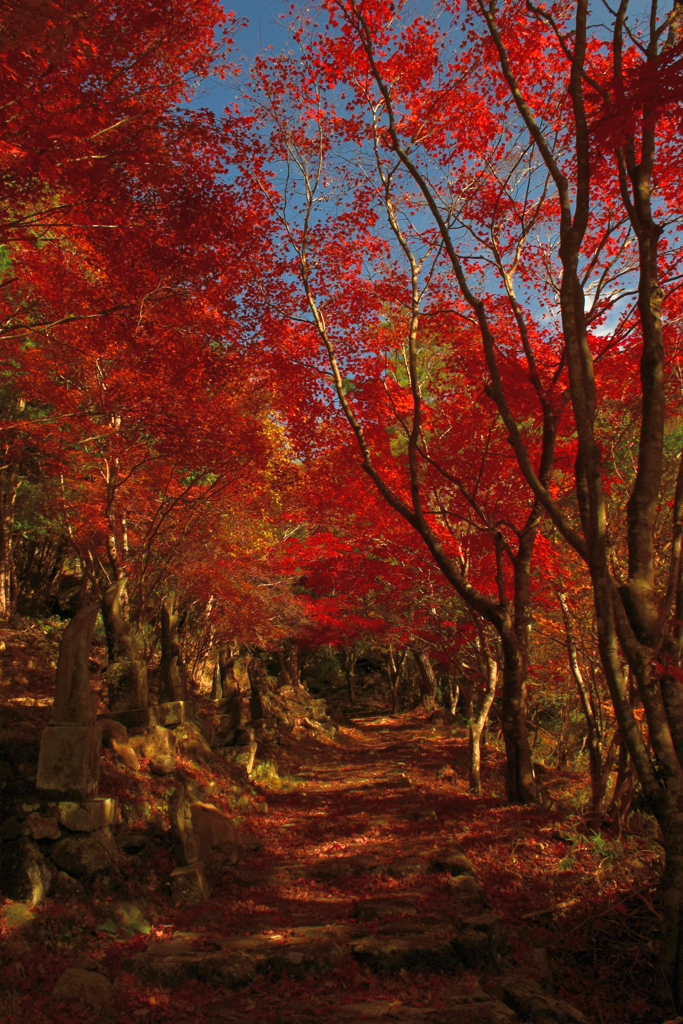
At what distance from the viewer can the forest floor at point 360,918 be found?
4.57m

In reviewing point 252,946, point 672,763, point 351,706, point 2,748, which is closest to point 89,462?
point 2,748

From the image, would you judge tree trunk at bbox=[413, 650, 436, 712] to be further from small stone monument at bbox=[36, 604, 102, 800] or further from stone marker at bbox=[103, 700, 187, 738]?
small stone monument at bbox=[36, 604, 102, 800]

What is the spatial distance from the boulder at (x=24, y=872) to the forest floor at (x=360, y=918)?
159 mm

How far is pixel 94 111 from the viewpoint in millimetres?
6777

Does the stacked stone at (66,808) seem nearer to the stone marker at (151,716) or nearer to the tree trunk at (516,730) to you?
the stone marker at (151,716)

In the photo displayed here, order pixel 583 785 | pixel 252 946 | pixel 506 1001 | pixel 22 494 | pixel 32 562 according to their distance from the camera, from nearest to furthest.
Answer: pixel 506 1001, pixel 252 946, pixel 583 785, pixel 22 494, pixel 32 562

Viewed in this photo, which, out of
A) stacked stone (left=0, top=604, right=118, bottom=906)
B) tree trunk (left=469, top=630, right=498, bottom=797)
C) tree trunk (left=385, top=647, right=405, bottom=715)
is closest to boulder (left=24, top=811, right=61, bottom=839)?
stacked stone (left=0, top=604, right=118, bottom=906)

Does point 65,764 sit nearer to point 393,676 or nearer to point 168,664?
point 168,664

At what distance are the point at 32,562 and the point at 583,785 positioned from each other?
700 inches

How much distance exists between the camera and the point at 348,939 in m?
5.67

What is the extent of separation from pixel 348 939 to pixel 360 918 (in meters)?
0.77

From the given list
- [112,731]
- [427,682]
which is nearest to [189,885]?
[112,731]

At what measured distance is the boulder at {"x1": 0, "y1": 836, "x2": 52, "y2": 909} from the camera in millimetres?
5516

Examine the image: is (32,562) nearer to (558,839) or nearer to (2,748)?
(2,748)
